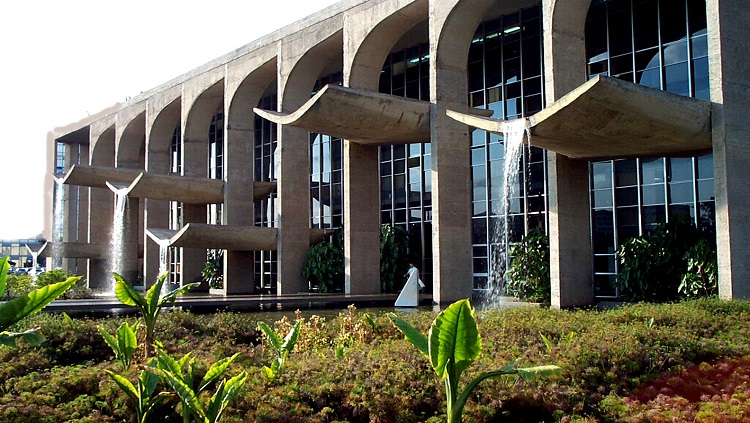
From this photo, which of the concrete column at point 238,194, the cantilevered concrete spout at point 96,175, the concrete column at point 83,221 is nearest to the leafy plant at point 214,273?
the concrete column at point 238,194

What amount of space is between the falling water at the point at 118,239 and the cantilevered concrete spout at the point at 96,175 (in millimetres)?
864

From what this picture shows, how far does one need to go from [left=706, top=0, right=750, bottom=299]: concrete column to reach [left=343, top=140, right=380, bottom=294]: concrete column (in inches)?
434

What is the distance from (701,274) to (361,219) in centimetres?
1045

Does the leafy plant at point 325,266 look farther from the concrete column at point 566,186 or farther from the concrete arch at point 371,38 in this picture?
the concrete column at point 566,186

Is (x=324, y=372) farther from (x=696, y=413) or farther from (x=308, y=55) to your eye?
(x=308, y=55)

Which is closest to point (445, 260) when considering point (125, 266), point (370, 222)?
point (370, 222)

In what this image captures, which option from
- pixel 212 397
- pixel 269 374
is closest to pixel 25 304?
pixel 212 397

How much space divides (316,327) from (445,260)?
892 centimetres

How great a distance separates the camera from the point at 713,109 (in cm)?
1409

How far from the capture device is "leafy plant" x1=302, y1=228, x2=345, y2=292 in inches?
968

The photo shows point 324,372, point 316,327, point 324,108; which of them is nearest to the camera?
point 324,372

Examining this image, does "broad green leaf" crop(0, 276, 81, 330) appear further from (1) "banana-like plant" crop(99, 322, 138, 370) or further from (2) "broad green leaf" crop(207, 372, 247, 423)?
(2) "broad green leaf" crop(207, 372, 247, 423)

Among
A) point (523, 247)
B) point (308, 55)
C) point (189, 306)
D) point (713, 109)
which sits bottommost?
point (189, 306)

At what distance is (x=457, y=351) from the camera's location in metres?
5.34
